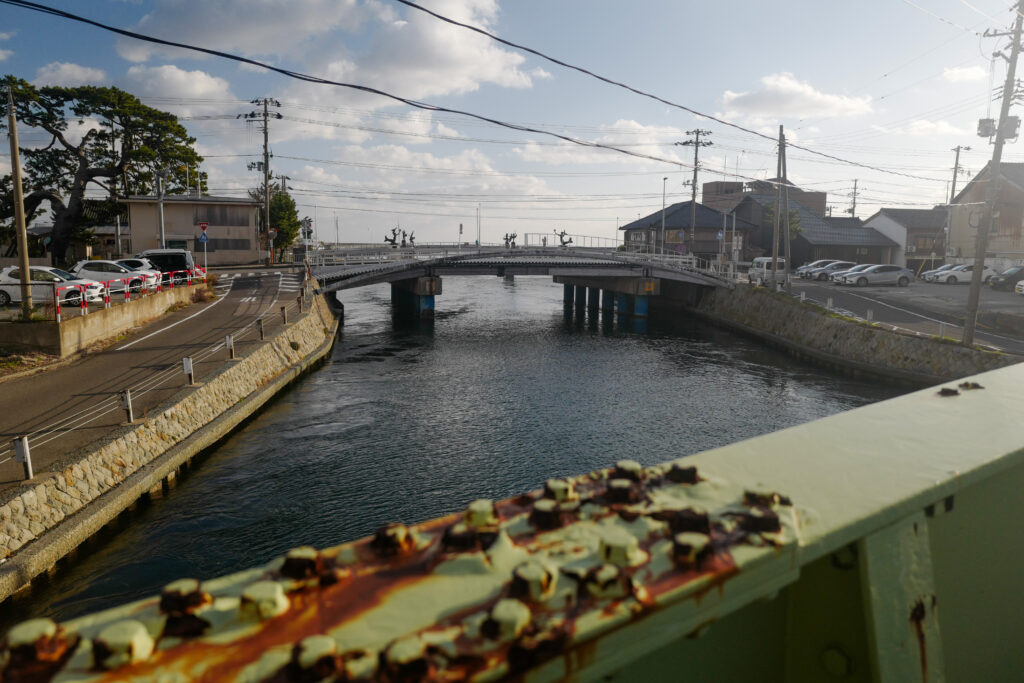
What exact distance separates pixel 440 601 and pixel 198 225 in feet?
174

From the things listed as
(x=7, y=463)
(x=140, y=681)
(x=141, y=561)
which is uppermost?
(x=140, y=681)

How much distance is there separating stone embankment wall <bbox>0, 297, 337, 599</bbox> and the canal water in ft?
1.82

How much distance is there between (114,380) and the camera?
55.8 ft

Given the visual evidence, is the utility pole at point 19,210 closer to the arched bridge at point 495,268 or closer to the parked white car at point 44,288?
the parked white car at point 44,288

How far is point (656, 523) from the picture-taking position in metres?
2.52

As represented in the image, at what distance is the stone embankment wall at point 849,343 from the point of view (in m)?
24.2

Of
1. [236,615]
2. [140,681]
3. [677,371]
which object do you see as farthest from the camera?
[677,371]

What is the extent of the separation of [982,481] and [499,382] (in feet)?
75.8

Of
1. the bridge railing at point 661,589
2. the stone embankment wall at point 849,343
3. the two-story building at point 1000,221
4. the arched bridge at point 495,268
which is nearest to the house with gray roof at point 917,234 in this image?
the two-story building at point 1000,221

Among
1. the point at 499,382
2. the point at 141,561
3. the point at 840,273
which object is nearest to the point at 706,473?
the point at 141,561

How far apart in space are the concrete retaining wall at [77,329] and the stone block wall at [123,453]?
497 centimetres

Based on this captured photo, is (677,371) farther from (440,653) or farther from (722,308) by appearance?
(440,653)

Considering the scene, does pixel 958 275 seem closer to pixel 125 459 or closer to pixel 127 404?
pixel 127 404

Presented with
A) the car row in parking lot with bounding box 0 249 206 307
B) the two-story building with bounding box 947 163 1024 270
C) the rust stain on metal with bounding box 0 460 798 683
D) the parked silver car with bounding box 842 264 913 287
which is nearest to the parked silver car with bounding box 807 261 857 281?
the parked silver car with bounding box 842 264 913 287
